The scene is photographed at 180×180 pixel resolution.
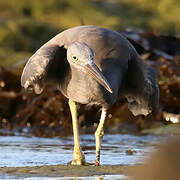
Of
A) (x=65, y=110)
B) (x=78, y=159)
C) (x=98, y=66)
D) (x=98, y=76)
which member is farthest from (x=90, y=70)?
(x=65, y=110)

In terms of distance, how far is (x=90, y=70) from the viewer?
18.9 ft

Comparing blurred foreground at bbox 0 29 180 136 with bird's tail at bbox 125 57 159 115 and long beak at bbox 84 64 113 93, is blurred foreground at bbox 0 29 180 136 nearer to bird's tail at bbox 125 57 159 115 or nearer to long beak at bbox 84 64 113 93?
bird's tail at bbox 125 57 159 115

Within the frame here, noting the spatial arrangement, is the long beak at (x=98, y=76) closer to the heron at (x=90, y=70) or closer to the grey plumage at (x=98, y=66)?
the heron at (x=90, y=70)

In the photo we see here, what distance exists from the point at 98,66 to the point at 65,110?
3.72m

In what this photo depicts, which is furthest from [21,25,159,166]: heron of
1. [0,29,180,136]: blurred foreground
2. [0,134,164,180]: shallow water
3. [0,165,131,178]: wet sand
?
[0,29,180,136]: blurred foreground

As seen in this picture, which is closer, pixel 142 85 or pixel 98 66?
pixel 98 66

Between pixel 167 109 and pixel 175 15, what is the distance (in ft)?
69.5

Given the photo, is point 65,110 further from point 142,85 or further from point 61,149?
point 142,85

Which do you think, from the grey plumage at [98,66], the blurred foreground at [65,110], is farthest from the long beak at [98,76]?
the blurred foreground at [65,110]

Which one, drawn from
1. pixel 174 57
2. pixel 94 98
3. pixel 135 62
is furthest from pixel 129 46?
pixel 174 57

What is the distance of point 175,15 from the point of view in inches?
1189

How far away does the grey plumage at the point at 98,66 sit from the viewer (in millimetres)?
6058

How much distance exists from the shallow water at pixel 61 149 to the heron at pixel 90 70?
0.96 feet

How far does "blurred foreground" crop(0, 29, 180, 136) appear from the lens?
31.2ft
